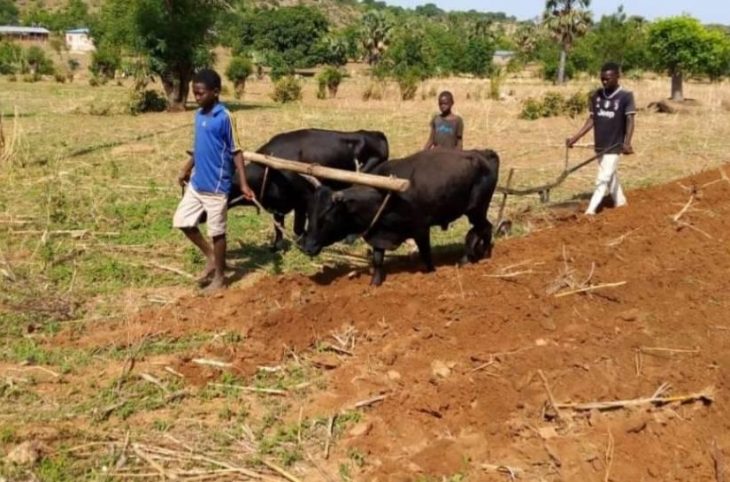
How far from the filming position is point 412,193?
7.78 m

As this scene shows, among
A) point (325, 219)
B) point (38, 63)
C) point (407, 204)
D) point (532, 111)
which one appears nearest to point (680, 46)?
point (532, 111)

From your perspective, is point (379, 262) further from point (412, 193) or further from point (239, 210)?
point (239, 210)

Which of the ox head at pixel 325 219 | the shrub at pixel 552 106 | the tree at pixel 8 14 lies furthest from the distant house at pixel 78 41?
the ox head at pixel 325 219

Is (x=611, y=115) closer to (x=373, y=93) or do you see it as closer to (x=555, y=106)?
(x=555, y=106)

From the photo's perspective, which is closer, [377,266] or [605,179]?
[377,266]

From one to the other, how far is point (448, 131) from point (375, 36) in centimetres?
7551

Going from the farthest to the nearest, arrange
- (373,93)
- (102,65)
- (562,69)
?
1. (562,69)
2. (102,65)
3. (373,93)

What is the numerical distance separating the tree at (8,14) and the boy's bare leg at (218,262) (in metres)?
122

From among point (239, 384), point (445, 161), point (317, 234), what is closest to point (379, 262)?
point (317, 234)

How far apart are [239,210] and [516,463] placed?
7357 millimetres

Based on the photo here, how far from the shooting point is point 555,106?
2569 cm

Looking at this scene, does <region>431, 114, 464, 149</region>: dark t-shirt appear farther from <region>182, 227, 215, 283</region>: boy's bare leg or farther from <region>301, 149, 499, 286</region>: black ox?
<region>182, 227, 215, 283</region>: boy's bare leg

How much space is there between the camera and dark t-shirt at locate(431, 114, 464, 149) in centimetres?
953

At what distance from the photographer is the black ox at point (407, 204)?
7633 mm
